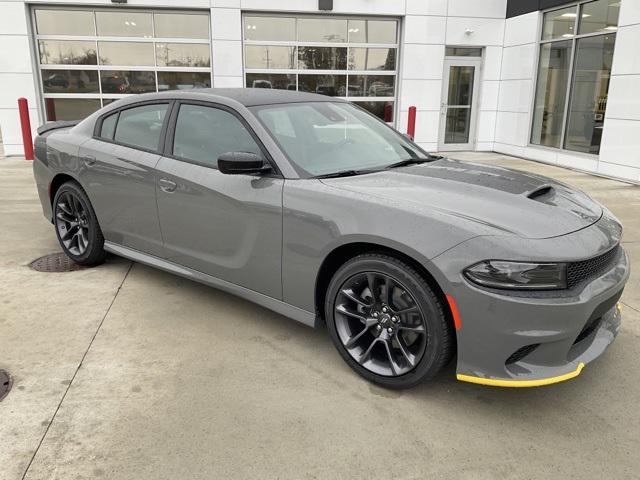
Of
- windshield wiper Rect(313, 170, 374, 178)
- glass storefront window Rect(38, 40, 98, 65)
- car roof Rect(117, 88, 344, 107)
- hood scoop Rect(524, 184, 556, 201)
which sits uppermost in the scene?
glass storefront window Rect(38, 40, 98, 65)

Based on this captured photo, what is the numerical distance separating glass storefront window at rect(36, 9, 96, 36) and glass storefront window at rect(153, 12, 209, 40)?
150 centimetres

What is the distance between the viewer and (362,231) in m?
2.88

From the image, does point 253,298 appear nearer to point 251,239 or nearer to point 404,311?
point 251,239

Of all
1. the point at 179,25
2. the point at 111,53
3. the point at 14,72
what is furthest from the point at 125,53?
the point at 14,72

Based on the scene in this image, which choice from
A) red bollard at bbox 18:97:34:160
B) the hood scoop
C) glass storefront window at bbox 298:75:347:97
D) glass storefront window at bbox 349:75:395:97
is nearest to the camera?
the hood scoop

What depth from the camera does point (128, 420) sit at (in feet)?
8.96

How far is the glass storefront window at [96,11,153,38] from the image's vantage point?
12.4 m

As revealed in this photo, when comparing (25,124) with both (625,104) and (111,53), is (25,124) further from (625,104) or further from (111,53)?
(625,104)

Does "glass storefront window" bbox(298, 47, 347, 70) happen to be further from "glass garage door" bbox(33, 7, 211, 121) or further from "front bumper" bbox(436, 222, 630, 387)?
"front bumper" bbox(436, 222, 630, 387)

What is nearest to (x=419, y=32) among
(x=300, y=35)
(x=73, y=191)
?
(x=300, y=35)

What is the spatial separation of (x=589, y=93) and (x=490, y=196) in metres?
9.58

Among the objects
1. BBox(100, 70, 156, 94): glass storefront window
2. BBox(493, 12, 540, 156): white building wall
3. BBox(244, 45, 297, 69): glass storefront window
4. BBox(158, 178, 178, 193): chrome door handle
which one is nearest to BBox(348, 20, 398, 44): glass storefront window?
BBox(244, 45, 297, 69): glass storefront window

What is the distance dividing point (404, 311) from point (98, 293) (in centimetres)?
273

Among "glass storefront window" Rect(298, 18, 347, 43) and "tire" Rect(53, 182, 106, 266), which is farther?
"glass storefront window" Rect(298, 18, 347, 43)
